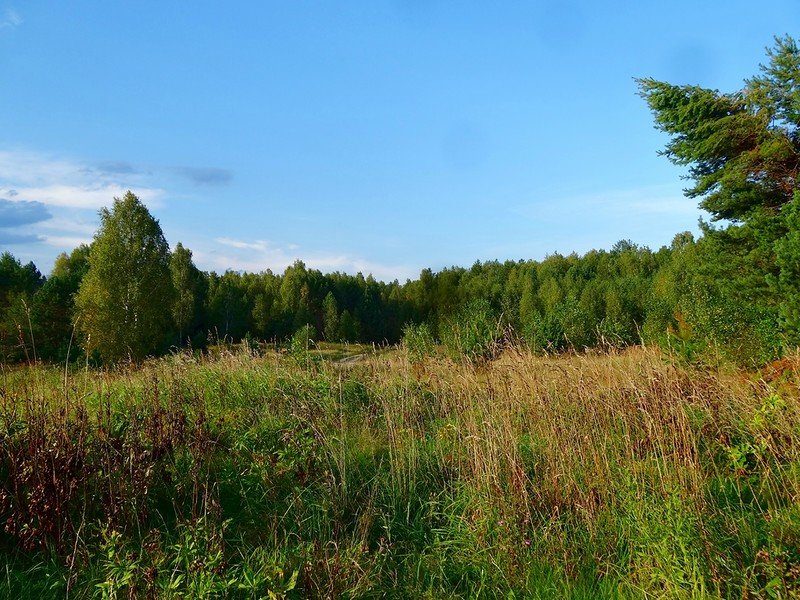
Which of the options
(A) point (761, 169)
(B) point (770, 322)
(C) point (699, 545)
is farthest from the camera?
(A) point (761, 169)

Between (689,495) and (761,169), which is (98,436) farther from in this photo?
(761,169)

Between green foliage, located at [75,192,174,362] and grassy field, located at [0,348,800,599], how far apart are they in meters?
21.0

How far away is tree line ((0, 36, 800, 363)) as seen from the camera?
11.6 m

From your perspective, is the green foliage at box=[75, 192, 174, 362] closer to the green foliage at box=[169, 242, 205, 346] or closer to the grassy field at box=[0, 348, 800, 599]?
the green foliage at box=[169, 242, 205, 346]

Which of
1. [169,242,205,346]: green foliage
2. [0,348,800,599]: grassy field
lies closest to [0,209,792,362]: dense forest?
[169,242,205,346]: green foliage

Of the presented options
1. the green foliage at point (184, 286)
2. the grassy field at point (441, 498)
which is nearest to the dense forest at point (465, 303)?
the green foliage at point (184, 286)

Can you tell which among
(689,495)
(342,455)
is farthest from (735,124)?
(342,455)

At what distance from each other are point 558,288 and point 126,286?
28.0 metres

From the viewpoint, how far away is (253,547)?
3604 mm

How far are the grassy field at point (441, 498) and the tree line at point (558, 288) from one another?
0.88 meters

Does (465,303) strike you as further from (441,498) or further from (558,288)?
(441,498)

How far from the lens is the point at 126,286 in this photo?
2581 cm

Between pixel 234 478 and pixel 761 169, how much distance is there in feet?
43.4

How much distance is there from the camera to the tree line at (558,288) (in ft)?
38.1
